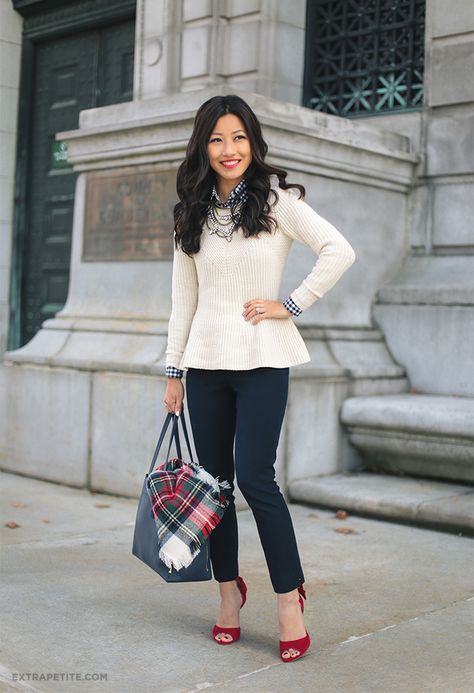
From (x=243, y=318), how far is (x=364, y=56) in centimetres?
530

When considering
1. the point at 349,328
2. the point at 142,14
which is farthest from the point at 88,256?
the point at 142,14

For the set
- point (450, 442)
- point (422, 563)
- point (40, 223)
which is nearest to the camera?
point (422, 563)

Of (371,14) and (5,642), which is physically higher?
(371,14)

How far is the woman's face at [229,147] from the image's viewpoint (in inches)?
142

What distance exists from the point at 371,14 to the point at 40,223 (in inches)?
171

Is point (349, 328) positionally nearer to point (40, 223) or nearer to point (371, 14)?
point (371, 14)

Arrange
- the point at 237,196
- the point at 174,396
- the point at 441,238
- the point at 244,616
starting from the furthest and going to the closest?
the point at 441,238, the point at 244,616, the point at 174,396, the point at 237,196

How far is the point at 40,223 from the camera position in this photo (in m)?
10.9

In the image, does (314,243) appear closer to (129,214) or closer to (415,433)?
(415,433)

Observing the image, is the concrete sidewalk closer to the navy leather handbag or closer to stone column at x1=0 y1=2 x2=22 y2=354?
the navy leather handbag

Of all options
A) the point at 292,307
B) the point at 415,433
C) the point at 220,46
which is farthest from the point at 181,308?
the point at 220,46

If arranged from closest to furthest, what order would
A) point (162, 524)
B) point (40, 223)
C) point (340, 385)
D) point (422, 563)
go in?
point (162, 524)
point (422, 563)
point (340, 385)
point (40, 223)

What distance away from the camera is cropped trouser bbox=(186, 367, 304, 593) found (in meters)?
3.58

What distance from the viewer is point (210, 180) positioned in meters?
3.76
